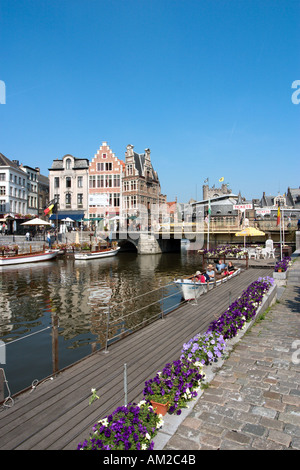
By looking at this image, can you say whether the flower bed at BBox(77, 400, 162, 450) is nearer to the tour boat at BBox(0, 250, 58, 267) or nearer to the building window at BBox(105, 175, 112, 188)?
the tour boat at BBox(0, 250, 58, 267)

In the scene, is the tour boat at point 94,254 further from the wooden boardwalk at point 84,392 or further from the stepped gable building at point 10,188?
the wooden boardwalk at point 84,392

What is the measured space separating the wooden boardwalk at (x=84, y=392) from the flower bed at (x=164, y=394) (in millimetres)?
804

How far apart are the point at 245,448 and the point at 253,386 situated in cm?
206

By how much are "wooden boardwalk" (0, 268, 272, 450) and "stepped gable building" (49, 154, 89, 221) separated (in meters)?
54.6

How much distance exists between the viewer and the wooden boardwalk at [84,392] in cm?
479

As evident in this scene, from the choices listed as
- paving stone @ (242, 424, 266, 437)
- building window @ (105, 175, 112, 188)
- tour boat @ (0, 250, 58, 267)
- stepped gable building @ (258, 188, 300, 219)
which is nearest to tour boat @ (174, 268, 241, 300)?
paving stone @ (242, 424, 266, 437)

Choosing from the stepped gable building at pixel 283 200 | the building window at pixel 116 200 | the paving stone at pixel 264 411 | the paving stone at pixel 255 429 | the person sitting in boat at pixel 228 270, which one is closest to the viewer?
the paving stone at pixel 255 429

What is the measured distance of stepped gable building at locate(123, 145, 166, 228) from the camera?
60469 millimetres

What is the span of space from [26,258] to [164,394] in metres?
34.3

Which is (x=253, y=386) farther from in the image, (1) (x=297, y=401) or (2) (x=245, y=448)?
(2) (x=245, y=448)

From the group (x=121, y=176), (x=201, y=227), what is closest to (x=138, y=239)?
(x=201, y=227)

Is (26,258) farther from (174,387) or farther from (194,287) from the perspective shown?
(174,387)

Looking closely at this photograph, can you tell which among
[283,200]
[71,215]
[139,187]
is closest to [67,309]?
[71,215]

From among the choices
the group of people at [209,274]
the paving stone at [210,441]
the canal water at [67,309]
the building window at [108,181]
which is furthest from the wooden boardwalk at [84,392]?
the building window at [108,181]
